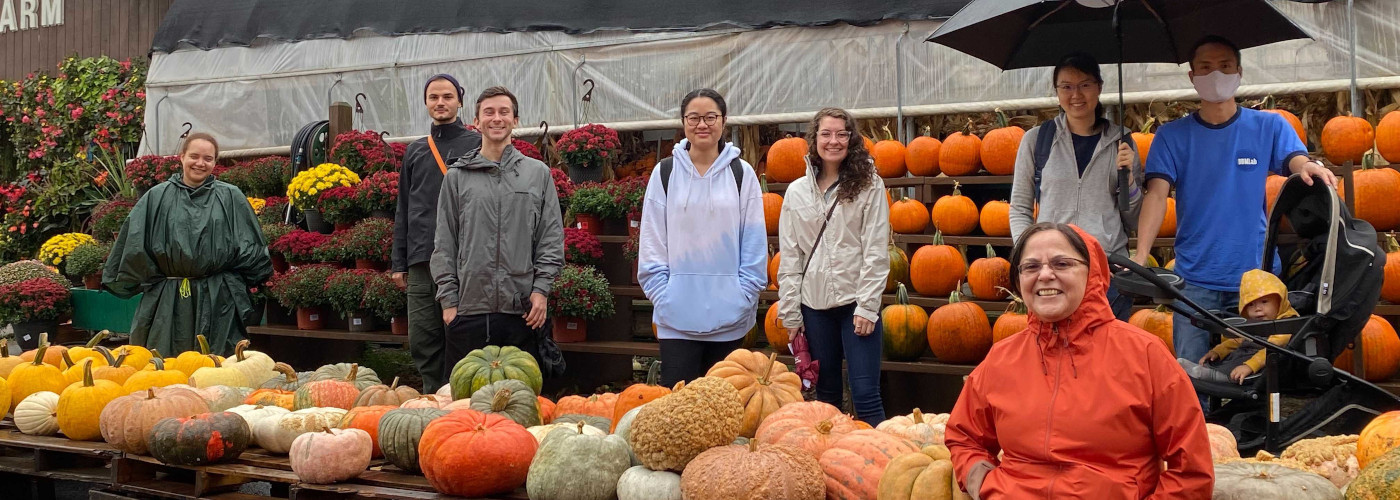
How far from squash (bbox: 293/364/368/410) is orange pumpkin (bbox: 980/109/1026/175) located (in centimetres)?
412

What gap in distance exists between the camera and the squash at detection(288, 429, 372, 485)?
4020 mm

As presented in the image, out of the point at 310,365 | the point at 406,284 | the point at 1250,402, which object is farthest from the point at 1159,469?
the point at 310,365

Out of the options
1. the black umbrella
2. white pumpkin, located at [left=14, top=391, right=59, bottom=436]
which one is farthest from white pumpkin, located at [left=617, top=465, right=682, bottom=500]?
white pumpkin, located at [left=14, top=391, right=59, bottom=436]

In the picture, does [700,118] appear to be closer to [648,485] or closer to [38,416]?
[648,485]

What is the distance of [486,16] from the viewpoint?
11.7m

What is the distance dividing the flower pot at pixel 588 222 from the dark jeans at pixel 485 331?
7.64 ft

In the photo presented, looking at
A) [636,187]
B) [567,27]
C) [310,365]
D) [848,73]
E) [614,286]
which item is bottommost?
[310,365]

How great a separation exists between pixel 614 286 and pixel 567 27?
4.34m

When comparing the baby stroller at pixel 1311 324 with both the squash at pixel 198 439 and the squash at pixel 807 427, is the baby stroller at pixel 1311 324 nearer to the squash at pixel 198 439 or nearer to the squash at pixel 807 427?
the squash at pixel 807 427

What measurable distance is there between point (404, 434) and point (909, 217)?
4.10 m

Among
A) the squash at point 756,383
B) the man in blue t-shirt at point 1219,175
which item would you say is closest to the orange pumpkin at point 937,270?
the man in blue t-shirt at point 1219,175

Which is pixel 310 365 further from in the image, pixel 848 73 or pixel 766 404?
pixel 766 404

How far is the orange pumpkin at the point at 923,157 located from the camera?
7.66 m

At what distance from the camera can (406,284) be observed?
6.11 meters
